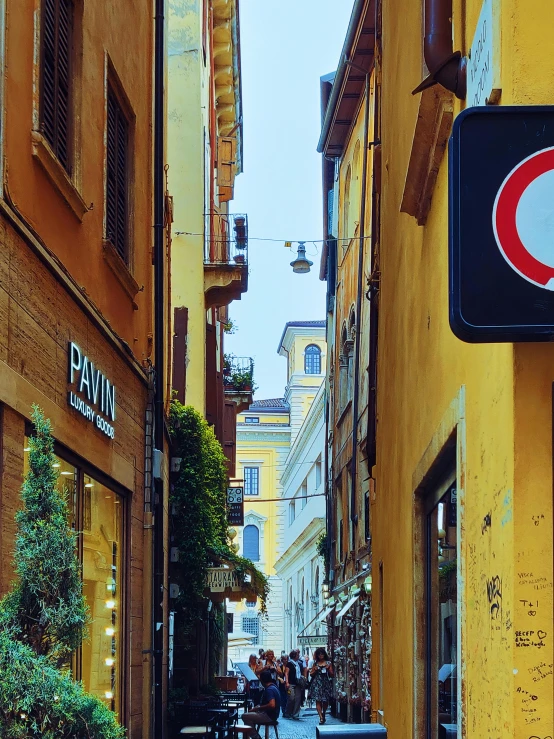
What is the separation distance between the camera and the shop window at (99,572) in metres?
9.99

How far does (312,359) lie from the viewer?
8512 cm

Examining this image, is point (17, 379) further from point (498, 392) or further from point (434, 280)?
point (498, 392)

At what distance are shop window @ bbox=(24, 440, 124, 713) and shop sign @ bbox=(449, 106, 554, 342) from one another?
5.69 meters

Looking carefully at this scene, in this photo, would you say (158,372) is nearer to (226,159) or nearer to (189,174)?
(189,174)

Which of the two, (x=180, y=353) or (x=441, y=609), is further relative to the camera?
(x=180, y=353)

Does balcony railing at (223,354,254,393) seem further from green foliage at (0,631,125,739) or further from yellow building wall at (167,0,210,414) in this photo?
green foliage at (0,631,125,739)

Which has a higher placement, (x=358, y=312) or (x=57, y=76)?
(x=358, y=312)

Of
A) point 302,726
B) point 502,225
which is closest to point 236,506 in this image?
point 302,726

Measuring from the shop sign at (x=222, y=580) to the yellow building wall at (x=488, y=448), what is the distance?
9975 mm

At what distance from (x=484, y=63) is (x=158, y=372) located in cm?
1009

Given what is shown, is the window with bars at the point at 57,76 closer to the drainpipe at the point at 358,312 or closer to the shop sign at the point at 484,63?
the shop sign at the point at 484,63

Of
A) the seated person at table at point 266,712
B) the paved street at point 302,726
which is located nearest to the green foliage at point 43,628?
the seated person at table at point 266,712

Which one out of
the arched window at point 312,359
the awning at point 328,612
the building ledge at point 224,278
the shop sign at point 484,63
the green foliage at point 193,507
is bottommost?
the awning at point 328,612

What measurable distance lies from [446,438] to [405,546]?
294 centimetres
